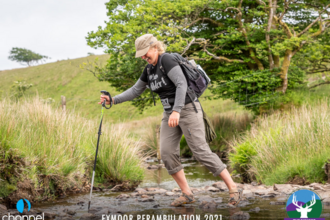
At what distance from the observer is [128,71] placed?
14078 mm

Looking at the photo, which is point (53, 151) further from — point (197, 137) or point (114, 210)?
point (197, 137)

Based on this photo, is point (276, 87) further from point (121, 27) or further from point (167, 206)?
point (167, 206)

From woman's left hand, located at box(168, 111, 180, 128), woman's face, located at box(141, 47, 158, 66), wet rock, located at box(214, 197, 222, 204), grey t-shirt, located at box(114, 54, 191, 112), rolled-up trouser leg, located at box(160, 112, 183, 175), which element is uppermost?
woman's face, located at box(141, 47, 158, 66)

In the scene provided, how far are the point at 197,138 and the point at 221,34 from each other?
9540 millimetres

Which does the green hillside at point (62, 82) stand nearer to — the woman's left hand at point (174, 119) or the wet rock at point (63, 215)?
the wet rock at point (63, 215)

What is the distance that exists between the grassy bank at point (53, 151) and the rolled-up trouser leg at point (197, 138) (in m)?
2.37

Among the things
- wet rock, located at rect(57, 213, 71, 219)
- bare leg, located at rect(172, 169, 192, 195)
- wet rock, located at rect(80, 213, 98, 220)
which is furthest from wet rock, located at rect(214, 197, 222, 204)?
wet rock, located at rect(57, 213, 71, 219)

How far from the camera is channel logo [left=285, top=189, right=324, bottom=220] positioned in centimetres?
346

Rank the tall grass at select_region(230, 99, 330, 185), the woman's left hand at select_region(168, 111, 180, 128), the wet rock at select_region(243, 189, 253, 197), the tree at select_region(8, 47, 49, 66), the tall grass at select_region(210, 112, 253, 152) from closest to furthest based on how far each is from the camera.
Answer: the woman's left hand at select_region(168, 111, 180, 128) → the wet rock at select_region(243, 189, 253, 197) → the tall grass at select_region(230, 99, 330, 185) → the tall grass at select_region(210, 112, 253, 152) → the tree at select_region(8, 47, 49, 66)

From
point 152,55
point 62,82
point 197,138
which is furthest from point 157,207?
point 62,82

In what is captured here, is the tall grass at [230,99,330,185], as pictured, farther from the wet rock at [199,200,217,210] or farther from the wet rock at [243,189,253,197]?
the wet rock at [199,200,217,210]

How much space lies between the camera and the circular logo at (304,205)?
3490 mm

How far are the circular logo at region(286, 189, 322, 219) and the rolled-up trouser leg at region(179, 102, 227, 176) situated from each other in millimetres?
910

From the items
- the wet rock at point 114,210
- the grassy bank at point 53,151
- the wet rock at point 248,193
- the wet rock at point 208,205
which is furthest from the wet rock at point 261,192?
the grassy bank at point 53,151
